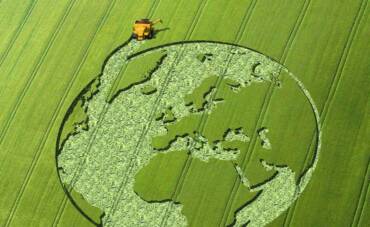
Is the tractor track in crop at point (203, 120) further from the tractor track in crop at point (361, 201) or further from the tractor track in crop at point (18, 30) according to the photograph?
the tractor track in crop at point (18, 30)

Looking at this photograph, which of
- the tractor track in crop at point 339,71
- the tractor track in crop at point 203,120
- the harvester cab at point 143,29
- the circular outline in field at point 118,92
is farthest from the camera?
the harvester cab at point 143,29


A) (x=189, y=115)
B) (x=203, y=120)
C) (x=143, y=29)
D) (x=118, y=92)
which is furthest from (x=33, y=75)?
(x=203, y=120)

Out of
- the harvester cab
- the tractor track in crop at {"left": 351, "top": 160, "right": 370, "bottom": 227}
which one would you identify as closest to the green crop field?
the tractor track in crop at {"left": 351, "top": 160, "right": 370, "bottom": 227}

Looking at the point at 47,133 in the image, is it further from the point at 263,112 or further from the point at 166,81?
the point at 263,112

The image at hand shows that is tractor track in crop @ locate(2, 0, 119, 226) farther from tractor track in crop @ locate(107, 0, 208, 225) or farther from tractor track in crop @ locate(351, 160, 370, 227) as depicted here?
tractor track in crop @ locate(351, 160, 370, 227)

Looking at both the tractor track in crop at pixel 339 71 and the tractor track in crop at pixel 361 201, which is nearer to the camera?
the tractor track in crop at pixel 361 201

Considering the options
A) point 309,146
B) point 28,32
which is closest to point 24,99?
point 28,32

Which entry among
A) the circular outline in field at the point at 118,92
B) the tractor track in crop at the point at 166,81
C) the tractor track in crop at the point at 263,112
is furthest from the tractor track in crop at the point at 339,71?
the tractor track in crop at the point at 166,81

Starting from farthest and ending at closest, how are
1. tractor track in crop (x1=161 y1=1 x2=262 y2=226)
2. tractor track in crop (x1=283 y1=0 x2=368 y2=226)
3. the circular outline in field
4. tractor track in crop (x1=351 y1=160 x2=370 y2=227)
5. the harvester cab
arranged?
1. the harvester cab
2. tractor track in crop (x1=161 y1=1 x2=262 y2=226)
3. the circular outline in field
4. tractor track in crop (x1=283 y1=0 x2=368 y2=226)
5. tractor track in crop (x1=351 y1=160 x2=370 y2=227)
